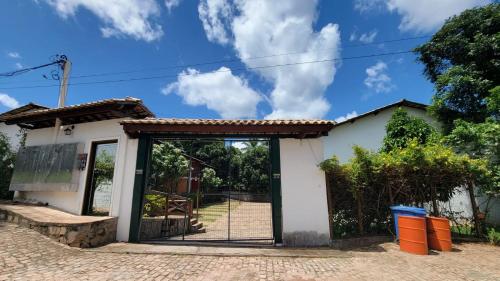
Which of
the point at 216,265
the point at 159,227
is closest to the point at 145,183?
the point at 159,227

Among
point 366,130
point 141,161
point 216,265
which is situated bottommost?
point 216,265

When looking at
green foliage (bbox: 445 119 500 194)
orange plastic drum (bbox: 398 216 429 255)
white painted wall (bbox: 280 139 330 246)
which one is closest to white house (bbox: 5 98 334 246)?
white painted wall (bbox: 280 139 330 246)

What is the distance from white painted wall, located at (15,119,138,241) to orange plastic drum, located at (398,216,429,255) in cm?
720

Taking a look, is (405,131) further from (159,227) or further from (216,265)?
(159,227)

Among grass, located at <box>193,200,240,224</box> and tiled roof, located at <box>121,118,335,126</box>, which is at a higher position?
tiled roof, located at <box>121,118,335,126</box>

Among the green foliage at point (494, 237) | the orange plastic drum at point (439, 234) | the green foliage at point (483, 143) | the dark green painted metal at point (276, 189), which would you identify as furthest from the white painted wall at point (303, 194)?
the green foliage at point (483, 143)

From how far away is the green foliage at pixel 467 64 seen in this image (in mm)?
10961

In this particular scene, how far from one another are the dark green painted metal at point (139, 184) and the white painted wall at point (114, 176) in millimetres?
132

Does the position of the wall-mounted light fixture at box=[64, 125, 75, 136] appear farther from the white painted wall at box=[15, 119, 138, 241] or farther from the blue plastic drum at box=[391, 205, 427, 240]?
the blue plastic drum at box=[391, 205, 427, 240]

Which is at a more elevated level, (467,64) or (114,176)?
(467,64)

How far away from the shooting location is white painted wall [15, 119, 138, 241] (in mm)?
7258

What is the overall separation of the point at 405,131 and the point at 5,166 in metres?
16.9

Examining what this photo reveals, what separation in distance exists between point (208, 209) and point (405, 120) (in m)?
12.3

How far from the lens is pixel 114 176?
744 cm
